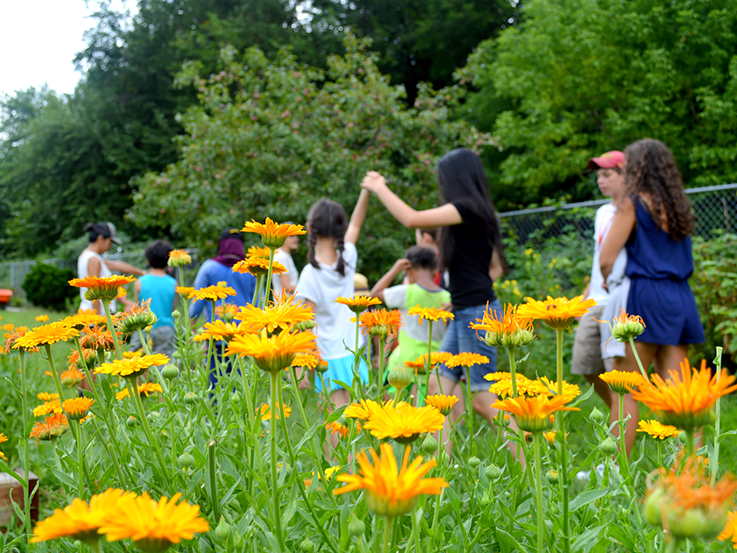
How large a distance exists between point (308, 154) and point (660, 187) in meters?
5.85

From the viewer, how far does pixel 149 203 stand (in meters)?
10.6

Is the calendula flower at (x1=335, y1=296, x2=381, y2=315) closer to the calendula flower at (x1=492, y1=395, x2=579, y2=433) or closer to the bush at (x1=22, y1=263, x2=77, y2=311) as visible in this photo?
the calendula flower at (x1=492, y1=395, x2=579, y2=433)

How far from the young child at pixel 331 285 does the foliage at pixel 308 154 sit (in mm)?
4125

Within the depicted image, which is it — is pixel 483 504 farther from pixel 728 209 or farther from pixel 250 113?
pixel 250 113

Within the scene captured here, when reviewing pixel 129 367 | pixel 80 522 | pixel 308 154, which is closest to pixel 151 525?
pixel 80 522

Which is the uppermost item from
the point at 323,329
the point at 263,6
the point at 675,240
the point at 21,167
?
the point at 263,6

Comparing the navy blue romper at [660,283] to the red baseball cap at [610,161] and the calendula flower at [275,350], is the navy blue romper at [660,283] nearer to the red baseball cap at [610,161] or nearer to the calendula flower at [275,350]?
the red baseball cap at [610,161]

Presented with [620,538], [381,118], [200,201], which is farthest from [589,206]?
[620,538]

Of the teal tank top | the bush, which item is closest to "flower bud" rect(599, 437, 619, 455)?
the teal tank top

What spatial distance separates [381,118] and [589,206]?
3.20 metres

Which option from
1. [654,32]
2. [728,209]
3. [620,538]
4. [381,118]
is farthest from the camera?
[654,32]

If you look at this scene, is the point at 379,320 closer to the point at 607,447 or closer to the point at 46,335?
the point at 607,447

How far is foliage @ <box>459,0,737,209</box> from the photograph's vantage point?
1174cm

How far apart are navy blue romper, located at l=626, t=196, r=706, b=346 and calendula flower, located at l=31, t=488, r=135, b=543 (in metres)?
2.46
